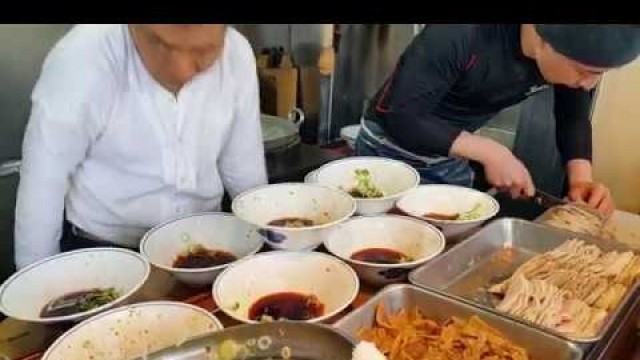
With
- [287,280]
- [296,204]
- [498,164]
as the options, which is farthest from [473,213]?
[287,280]

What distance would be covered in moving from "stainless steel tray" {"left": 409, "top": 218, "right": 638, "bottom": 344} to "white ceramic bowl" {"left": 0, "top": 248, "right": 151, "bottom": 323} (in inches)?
21.9

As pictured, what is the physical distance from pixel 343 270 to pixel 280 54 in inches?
77.7

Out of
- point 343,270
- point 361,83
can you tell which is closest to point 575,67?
point 343,270

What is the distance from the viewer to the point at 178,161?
1392 mm

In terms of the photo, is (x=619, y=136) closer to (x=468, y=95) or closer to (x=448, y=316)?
(x=468, y=95)

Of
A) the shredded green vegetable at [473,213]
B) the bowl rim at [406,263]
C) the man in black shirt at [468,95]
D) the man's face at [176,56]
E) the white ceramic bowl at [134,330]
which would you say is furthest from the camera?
the man in black shirt at [468,95]

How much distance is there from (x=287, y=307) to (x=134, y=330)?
29 cm

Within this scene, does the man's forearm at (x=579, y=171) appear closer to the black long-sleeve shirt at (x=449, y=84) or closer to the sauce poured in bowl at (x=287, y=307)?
the black long-sleeve shirt at (x=449, y=84)

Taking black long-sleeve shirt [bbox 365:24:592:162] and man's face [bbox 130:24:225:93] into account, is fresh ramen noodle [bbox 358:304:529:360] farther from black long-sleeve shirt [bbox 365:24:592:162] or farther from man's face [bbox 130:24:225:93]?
black long-sleeve shirt [bbox 365:24:592:162]

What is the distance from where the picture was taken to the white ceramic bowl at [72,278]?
0.99 m

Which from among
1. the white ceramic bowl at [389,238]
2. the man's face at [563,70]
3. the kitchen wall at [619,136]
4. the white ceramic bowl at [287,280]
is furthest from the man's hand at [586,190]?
the kitchen wall at [619,136]

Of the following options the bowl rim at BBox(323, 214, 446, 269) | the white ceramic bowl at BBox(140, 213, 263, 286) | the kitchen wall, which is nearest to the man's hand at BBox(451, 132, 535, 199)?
the bowl rim at BBox(323, 214, 446, 269)

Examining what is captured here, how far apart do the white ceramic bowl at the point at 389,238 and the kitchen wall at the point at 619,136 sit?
6.67 feet

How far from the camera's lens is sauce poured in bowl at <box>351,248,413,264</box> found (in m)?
1.26
